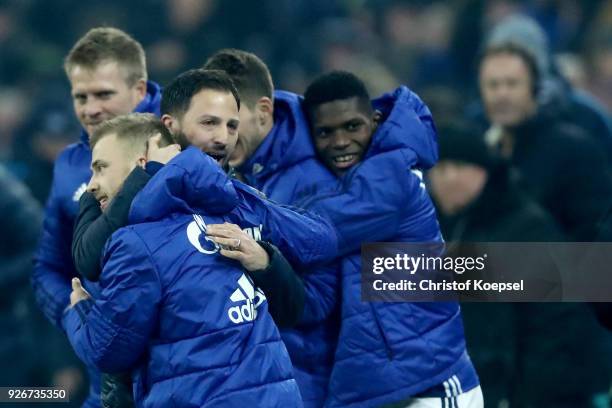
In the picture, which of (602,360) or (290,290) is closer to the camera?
(290,290)


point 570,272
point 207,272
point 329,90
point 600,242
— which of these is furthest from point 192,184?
point 570,272

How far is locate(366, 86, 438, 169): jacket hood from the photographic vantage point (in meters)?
5.15

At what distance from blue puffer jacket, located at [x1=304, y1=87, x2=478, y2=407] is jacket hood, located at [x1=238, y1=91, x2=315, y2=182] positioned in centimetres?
20

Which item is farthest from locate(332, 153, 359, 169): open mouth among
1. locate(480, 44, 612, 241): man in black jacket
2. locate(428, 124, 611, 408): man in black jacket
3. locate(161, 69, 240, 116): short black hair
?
locate(480, 44, 612, 241): man in black jacket

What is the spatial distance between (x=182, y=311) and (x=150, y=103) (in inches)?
55.0

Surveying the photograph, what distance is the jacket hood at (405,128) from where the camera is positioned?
5148 mm

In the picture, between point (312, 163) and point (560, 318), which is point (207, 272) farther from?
point (560, 318)

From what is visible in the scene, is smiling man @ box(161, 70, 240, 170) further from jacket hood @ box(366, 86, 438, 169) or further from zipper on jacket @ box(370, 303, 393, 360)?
zipper on jacket @ box(370, 303, 393, 360)

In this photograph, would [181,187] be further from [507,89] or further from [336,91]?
[507,89]

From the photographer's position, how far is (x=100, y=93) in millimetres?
5559

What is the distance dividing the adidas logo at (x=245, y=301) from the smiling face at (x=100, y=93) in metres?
1.31

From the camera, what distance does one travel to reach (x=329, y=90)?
5191 mm

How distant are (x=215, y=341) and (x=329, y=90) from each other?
1.27 meters

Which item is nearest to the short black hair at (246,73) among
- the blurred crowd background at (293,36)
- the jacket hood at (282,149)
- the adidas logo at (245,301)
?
the jacket hood at (282,149)
